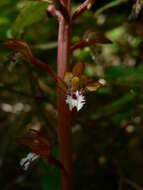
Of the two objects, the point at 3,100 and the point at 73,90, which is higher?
the point at 3,100

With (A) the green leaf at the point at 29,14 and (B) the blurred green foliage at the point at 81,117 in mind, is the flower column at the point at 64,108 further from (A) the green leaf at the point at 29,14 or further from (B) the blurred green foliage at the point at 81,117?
(B) the blurred green foliage at the point at 81,117

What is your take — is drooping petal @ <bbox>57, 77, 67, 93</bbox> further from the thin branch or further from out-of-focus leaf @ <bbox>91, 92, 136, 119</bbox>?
out-of-focus leaf @ <bbox>91, 92, 136, 119</bbox>

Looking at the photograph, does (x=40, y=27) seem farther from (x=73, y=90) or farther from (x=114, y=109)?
(x=73, y=90)

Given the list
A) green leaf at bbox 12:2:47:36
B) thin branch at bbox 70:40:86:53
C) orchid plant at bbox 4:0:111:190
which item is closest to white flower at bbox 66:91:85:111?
orchid plant at bbox 4:0:111:190

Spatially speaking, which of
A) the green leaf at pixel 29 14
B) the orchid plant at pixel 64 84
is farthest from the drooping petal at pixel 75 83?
the green leaf at pixel 29 14

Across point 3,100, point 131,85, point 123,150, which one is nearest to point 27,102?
point 3,100

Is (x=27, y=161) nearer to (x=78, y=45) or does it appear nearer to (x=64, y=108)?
(x=64, y=108)
